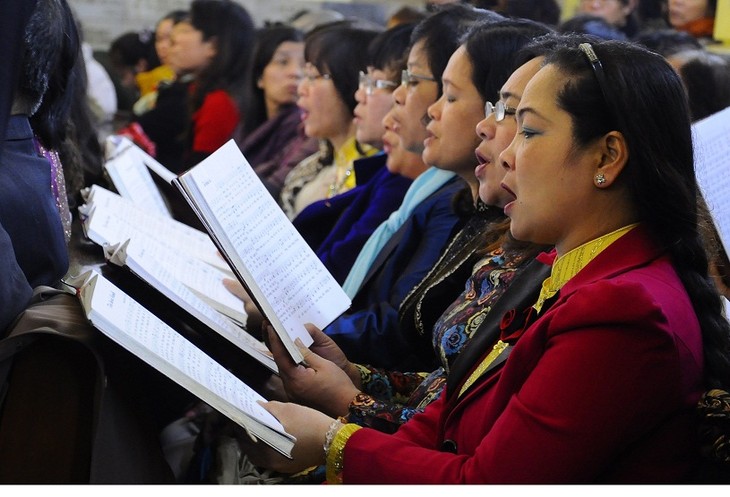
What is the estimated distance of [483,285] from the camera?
1.97 meters

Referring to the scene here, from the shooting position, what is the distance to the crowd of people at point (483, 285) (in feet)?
4.39

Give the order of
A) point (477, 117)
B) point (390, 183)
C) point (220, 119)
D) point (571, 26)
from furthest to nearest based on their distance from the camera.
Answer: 1. point (220, 119)
2. point (571, 26)
3. point (390, 183)
4. point (477, 117)

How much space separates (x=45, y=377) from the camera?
1.51 meters

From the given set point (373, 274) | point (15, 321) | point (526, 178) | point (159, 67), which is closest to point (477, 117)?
point (373, 274)

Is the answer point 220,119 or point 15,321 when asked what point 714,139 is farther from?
point 220,119

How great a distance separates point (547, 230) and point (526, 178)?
8 cm

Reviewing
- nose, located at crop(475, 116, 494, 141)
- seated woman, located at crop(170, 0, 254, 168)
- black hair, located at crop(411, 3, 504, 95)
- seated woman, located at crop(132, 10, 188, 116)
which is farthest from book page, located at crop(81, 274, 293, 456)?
seated woman, located at crop(132, 10, 188, 116)

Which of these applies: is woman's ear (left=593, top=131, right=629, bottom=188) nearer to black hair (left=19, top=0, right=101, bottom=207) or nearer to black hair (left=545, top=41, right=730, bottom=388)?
black hair (left=545, top=41, right=730, bottom=388)

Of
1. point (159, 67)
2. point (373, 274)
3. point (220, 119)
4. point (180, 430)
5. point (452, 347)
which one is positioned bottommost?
point (159, 67)

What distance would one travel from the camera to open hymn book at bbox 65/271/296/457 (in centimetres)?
144

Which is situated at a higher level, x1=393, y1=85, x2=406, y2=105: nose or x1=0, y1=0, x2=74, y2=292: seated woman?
x1=0, y1=0, x2=74, y2=292: seated woman

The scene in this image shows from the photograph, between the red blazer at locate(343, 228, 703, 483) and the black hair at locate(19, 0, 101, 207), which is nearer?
the red blazer at locate(343, 228, 703, 483)

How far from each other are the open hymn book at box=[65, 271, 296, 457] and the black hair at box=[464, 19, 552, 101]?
0.94 metres

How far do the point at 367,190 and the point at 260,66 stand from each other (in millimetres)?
2148
